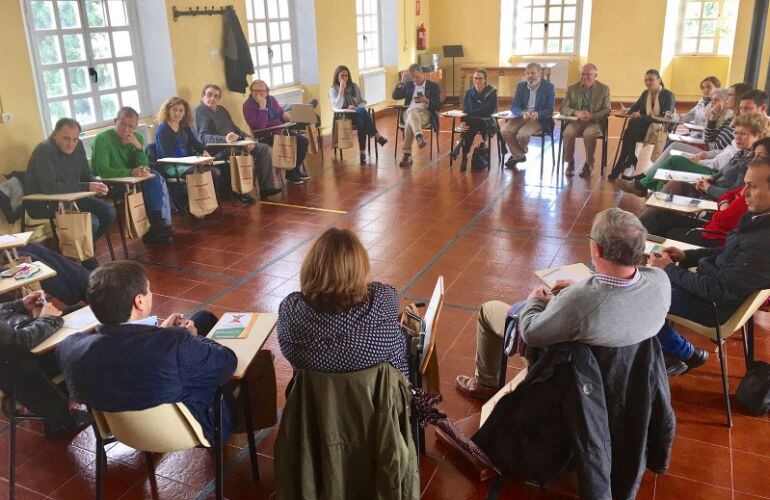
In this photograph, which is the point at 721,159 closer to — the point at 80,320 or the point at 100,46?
the point at 80,320

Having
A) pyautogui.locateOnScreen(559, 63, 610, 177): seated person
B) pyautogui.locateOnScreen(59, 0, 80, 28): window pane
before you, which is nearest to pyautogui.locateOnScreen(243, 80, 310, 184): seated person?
pyautogui.locateOnScreen(59, 0, 80, 28): window pane

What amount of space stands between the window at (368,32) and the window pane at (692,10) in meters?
6.32

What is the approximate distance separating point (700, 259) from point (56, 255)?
3.66 meters

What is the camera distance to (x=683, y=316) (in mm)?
3332

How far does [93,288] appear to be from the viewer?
7.57ft

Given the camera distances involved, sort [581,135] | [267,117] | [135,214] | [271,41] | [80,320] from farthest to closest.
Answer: [271,41]
[581,135]
[267,117]
[135,214]
[80,320]

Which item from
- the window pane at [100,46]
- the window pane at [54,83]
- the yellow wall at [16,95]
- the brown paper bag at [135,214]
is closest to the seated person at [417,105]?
the window pane at [100,46]

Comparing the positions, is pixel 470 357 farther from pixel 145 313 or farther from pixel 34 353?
pixel 34 353

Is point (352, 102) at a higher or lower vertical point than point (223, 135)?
higher

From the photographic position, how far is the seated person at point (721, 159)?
481cm

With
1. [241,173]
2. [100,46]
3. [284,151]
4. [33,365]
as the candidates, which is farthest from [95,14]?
[33,365]

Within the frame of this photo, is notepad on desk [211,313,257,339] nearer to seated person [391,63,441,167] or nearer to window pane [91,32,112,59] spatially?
window pane [91,32,112,59]

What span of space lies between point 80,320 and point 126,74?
17.0 ft

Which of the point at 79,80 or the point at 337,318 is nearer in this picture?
the point at 337,318
